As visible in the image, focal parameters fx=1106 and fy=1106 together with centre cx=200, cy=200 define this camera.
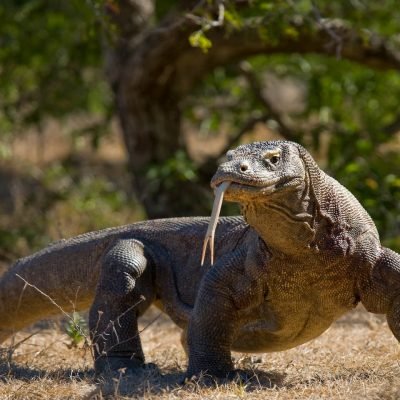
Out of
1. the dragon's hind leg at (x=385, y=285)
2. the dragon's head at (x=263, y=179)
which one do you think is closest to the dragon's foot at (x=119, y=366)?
the dragon's head at (x=263, y=179)

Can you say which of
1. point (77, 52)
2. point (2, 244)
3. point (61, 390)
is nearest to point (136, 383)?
point (61, 390)

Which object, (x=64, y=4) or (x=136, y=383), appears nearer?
(x=136, y=383)

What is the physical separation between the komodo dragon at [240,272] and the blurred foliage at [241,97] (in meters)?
2.91

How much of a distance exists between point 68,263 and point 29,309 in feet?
1.23

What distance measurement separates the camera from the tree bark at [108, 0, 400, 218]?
8680 millimetres

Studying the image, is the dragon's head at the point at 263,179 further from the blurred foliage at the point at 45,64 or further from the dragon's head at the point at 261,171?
the blurred foliage at the point at 45,64

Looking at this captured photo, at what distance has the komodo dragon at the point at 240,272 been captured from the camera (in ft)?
14.5

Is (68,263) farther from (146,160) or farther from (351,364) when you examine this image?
(146,160)

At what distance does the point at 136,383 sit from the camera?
4.94 m

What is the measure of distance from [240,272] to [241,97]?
6.54 metres

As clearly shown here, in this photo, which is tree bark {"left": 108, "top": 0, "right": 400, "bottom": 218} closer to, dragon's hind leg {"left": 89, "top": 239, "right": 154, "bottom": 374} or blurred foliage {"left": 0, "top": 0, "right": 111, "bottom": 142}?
blurred foliage {"left": 0, "top": 0, "right": 111, "bottom": 142}

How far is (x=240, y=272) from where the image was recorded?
482 centimetres

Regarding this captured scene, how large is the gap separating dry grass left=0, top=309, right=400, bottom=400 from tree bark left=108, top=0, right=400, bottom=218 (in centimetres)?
257

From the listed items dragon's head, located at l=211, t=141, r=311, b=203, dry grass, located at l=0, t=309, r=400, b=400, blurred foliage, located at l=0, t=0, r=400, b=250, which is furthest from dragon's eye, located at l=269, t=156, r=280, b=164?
blurred foliage, located at l=0, t=0, r=400, b=250
